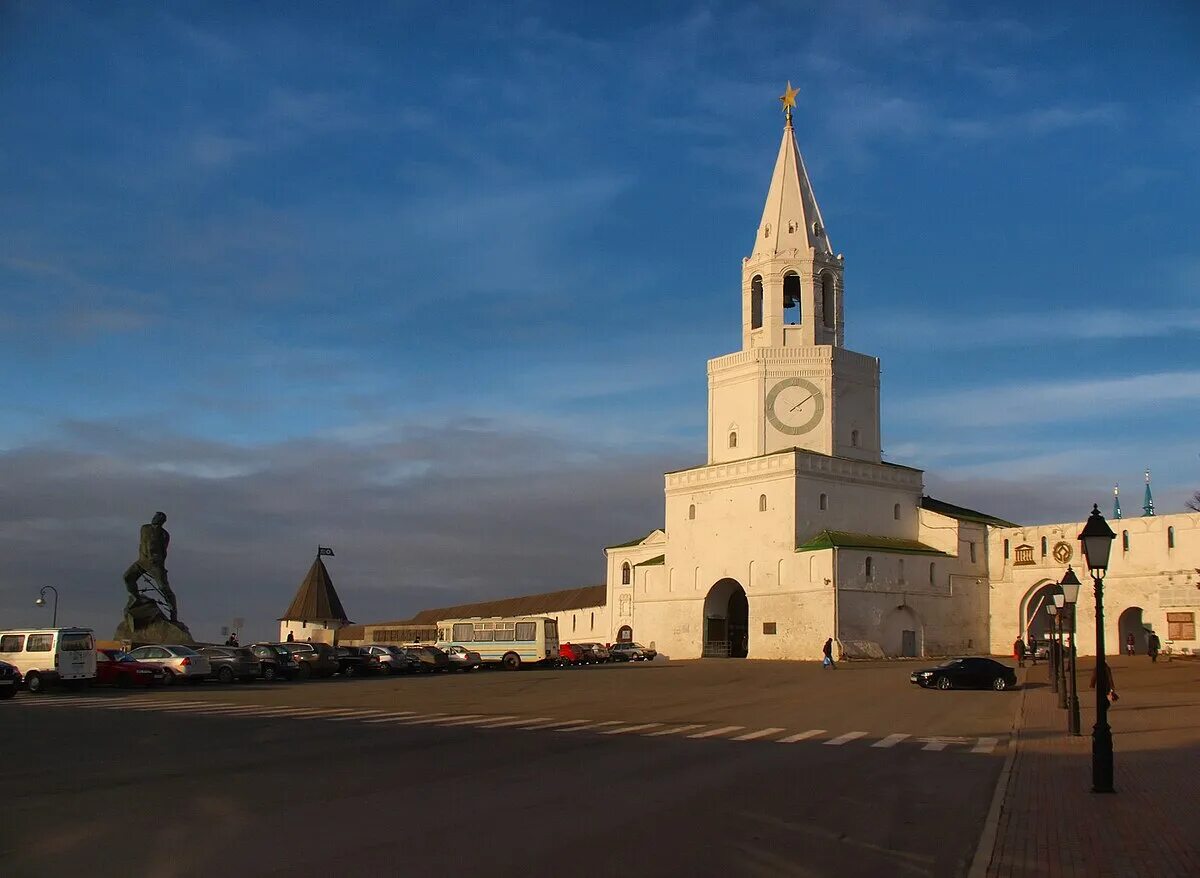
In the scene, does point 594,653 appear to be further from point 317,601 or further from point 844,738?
point 844,738

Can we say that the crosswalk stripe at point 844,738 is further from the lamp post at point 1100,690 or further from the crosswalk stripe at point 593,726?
the lamp post at point 1100,690

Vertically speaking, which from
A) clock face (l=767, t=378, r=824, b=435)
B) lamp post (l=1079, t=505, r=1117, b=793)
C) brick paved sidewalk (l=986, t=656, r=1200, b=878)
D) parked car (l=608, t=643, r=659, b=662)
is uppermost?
clock face (l=767, t=378, r=824, b=435)

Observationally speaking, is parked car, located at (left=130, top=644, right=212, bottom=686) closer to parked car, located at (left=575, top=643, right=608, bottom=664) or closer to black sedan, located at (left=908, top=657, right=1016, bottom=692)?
parked car, located at (left=575, top=643, right=608, bottom=664)

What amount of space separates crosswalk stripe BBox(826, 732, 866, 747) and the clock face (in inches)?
1674

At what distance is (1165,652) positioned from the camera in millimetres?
54094

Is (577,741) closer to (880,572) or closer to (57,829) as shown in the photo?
(57,829)

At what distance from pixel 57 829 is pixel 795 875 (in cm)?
705

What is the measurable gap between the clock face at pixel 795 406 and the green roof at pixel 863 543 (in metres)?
6.55

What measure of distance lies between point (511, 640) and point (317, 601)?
95.2 ft

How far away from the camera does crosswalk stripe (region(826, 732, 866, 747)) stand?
20.4m

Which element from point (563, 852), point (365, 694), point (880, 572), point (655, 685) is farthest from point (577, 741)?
point (880, 572)

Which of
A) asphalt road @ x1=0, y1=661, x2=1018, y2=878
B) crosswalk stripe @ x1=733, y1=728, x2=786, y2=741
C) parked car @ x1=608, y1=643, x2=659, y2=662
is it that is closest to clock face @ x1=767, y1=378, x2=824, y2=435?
parked car @ x1=608, y1=643, x2=659, y2=662

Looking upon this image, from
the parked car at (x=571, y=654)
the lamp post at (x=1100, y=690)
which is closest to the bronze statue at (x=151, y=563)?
the parked car at (x=571, y=654)

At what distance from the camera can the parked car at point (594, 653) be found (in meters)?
61.9
